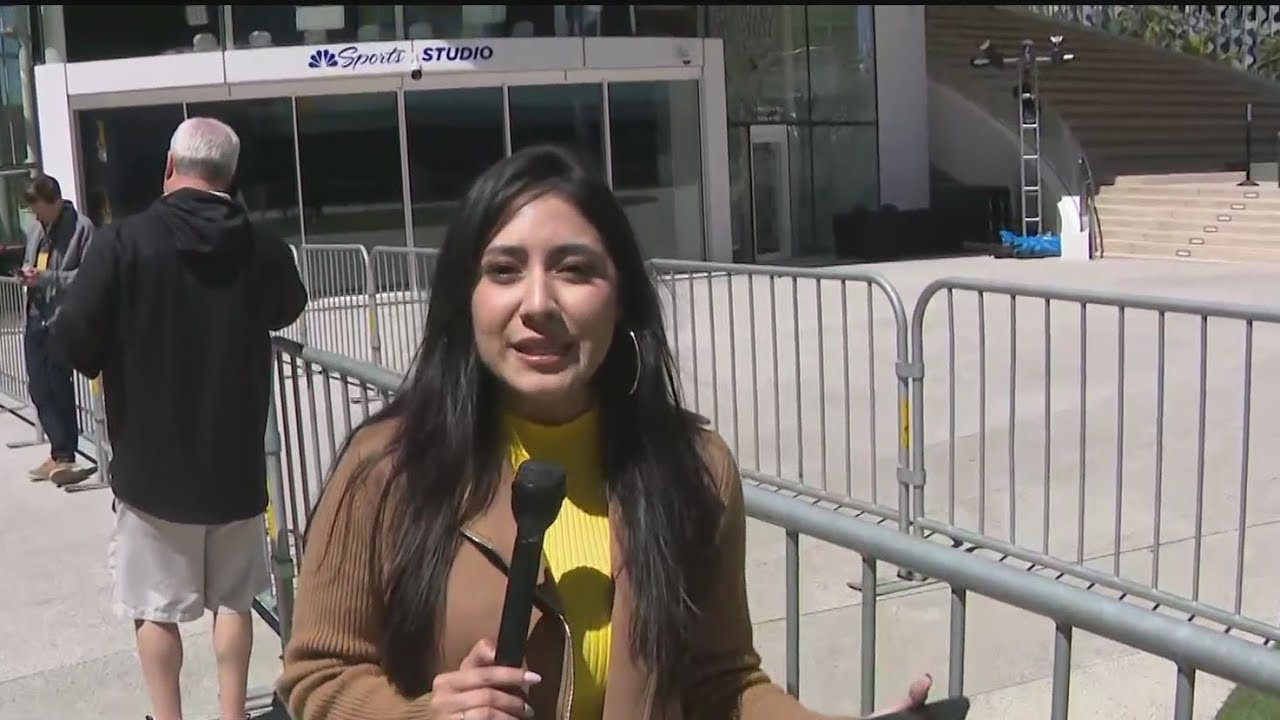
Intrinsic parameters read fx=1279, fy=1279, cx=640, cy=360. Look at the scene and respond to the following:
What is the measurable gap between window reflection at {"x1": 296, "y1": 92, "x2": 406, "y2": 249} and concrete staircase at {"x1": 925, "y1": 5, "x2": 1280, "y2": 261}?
12144 mm

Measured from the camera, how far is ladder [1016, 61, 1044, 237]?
22766 millimetres

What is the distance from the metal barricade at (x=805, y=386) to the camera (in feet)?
21.3

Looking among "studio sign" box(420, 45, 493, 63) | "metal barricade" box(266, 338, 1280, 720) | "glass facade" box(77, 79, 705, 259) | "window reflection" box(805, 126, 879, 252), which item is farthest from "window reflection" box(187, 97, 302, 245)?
"metal barricade" box(266, 338, 1280, 720)

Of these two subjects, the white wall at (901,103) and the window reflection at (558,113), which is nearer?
the window reflection at (558,113)

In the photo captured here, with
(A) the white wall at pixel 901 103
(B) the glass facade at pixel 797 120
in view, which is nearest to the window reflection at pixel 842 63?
(B) the glass facade at pixel 797 120

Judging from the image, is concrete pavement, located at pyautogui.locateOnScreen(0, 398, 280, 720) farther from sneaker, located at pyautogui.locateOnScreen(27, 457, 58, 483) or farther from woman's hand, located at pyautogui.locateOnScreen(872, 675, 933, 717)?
woman's hand, located at pyautogui.locateOnScreen(872, 675, 933, 717)

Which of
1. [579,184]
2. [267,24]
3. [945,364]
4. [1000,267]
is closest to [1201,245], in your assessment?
[1000,267]

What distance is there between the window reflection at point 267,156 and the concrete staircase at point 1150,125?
1361cm

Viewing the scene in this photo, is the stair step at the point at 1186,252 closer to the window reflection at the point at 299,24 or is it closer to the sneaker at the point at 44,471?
the window reflection at the point at 299,24

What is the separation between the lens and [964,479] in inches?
287

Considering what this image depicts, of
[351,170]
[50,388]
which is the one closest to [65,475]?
[50,388]

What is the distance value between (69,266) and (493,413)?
632 centimetres

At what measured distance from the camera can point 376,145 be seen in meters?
19.8

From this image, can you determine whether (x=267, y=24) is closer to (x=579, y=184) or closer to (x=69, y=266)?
(x=69, y=266)
